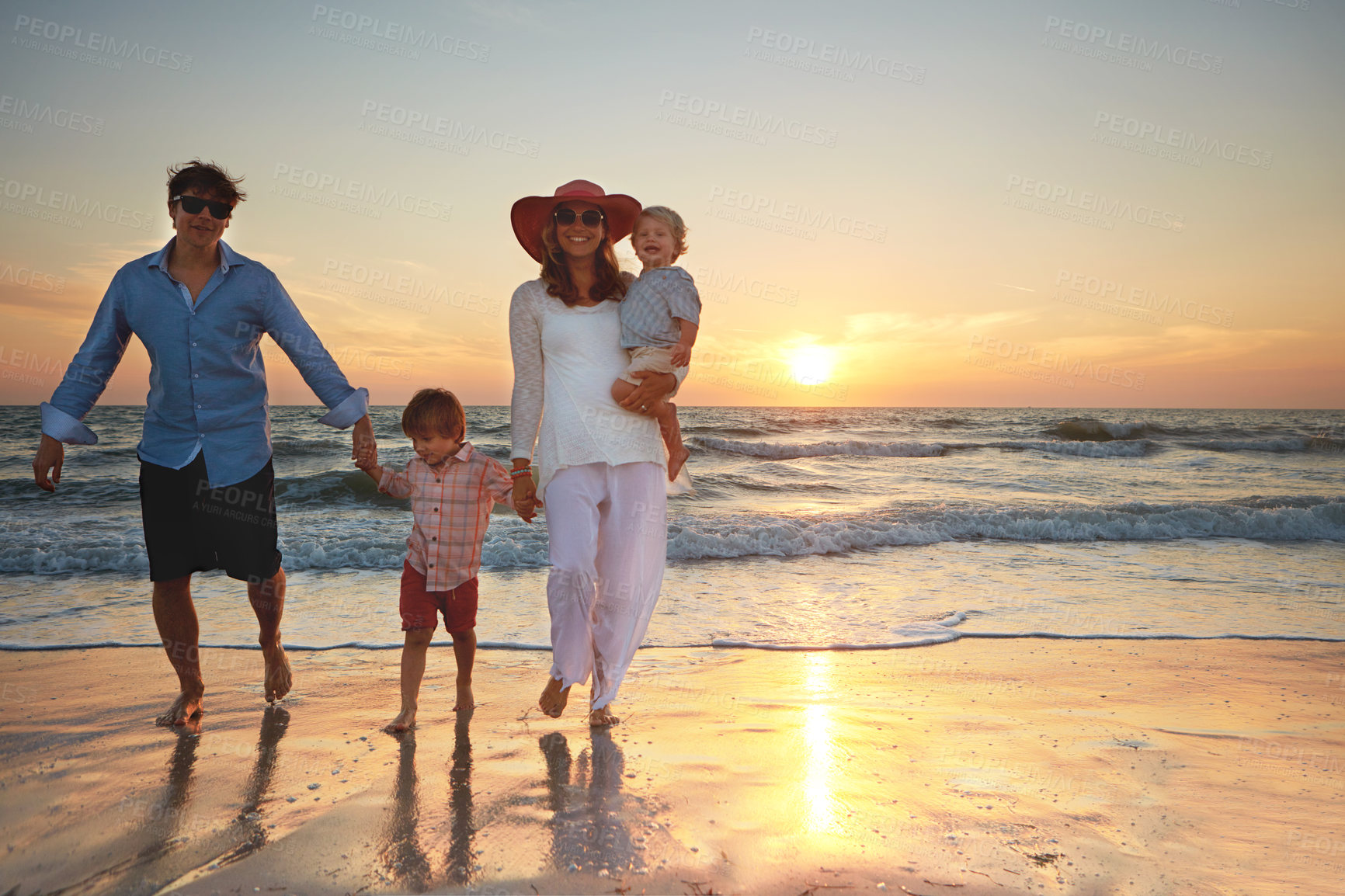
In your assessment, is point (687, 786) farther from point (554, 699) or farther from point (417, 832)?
point (417, 832)

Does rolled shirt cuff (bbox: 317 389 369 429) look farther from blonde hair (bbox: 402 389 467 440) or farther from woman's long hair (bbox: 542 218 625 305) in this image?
woman's long hair (bbox: 542 218 625 305)

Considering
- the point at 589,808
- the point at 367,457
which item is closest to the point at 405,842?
the point at 589,808

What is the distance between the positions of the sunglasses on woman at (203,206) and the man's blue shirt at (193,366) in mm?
118

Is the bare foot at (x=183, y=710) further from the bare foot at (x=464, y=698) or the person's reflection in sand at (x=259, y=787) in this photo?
the bare foot at (x=464, y=698)

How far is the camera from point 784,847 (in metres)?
2.16

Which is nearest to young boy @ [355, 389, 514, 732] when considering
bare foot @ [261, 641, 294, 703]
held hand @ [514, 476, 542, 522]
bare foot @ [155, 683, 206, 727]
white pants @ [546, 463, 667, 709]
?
held hand @ [514, 476, 542, 522]

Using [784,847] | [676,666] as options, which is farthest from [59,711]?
[784,847]

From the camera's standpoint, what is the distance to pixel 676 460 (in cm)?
328

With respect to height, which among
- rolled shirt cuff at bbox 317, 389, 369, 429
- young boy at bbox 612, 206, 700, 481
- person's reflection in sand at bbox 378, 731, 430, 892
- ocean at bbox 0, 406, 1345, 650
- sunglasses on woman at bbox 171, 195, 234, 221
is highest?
sunglasses on woman at bbox 171, 195, 234, 221

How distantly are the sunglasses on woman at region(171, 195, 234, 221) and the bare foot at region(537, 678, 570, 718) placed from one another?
219cm

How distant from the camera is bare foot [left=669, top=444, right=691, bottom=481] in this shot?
3279 millimetres

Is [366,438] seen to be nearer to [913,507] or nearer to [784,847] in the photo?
[784,847]

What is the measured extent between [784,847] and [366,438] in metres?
2.03

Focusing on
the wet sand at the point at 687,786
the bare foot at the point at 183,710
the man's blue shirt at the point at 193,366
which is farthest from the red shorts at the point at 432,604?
the bare foot at the point at 183,710
